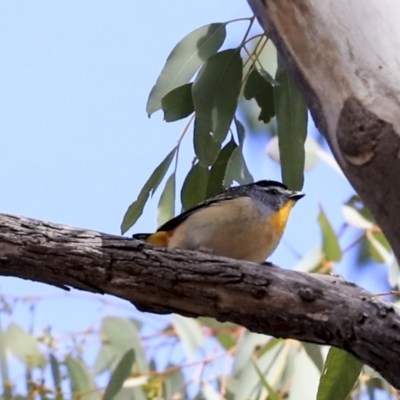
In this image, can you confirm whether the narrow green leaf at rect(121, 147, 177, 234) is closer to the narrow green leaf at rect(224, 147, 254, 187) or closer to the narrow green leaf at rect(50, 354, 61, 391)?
the narrow green leaf at rect(224, 147, 254, 187)

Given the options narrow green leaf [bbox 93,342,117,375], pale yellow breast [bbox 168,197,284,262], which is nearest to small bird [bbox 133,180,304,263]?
pale yellow breast [bbox 168,197,284,262]

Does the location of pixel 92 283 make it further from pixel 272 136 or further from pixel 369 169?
pixel 272 136

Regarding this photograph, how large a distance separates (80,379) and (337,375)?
1.35 m

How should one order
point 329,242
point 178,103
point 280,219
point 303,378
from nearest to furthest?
point 178,103 < point 280,219 < point 303,378 < point 329,242

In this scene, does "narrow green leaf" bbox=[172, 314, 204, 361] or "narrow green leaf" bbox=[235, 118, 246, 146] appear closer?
"narrow green leaf" bbox=[235, 118, 246, 146]

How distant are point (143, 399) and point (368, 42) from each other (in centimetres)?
195

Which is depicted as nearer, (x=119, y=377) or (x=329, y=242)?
(x=119, y=377)

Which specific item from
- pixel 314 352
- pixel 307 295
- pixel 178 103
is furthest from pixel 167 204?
pixel 307 295

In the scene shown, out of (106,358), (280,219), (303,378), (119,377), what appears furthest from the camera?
(106,358)

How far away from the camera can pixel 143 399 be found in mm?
3297

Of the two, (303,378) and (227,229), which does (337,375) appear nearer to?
(227,229)

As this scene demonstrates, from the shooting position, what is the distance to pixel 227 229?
2.77 metres

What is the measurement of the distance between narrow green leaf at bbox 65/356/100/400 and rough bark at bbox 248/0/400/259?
1.79 m

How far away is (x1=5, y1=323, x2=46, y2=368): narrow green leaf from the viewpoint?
3486 mm
